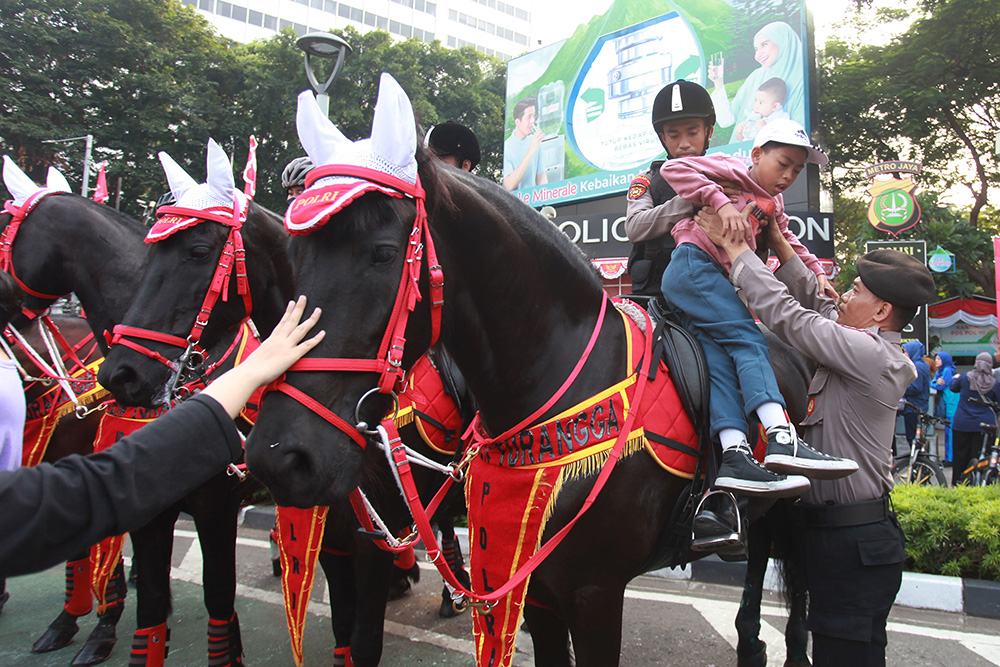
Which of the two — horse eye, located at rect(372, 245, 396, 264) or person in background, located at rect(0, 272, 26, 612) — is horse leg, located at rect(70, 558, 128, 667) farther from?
horse eye, located at rect(372, 245, 396, 264)

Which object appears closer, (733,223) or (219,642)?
(733,223)

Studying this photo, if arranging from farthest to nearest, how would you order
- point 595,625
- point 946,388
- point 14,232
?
point 946,388, point 14,232, point 595,625

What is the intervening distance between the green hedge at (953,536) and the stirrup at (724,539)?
3.47 metres

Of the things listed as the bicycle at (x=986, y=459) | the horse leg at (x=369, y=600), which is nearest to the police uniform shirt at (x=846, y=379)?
the horse leg at (x=369, y=600)

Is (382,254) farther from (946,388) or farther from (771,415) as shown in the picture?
(946,388)

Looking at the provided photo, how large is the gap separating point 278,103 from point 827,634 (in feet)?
81.0

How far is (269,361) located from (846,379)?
2117 millimetres

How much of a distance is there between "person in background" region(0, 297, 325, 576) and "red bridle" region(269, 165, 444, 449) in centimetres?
7

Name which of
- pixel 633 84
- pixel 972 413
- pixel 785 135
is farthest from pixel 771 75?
pixel 785 135

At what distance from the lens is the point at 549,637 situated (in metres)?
2.36

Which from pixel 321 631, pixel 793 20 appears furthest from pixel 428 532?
pixel 793 20

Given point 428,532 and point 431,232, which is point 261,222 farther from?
point 428,532

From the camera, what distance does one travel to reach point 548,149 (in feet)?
63.8

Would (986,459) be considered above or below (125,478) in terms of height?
below
